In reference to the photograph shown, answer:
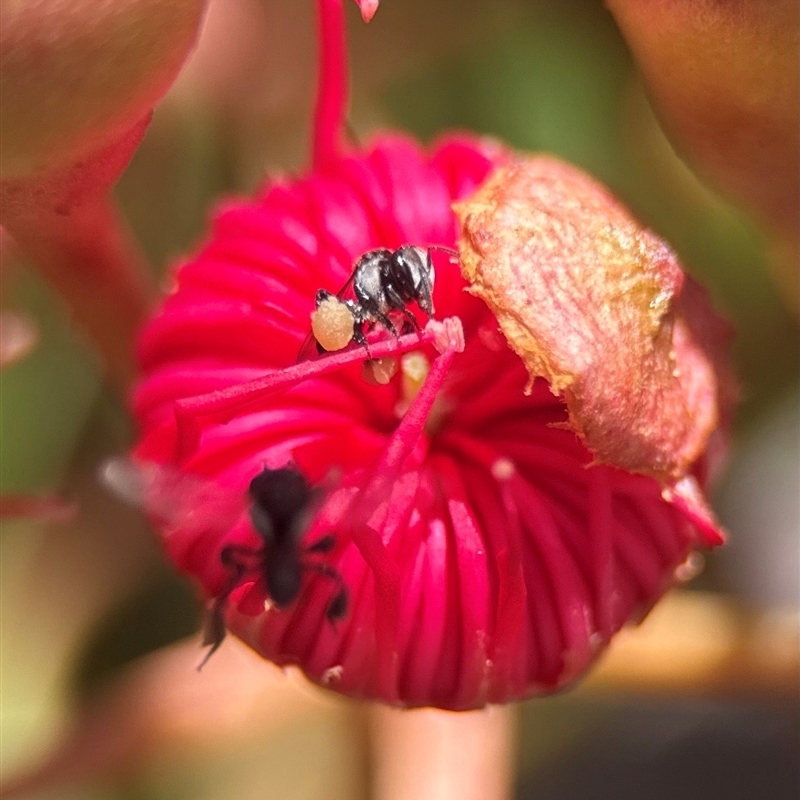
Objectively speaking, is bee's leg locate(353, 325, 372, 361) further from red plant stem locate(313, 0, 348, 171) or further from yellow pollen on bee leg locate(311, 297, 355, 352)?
red plant stem locate(313, 0, 348, 171)

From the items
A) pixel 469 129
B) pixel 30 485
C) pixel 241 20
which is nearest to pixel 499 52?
pixel 469 129

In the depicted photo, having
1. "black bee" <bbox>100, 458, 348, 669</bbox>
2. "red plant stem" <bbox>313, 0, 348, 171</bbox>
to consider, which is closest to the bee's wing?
"black bee" <bbox>100, 458, 348, 669</bbox>

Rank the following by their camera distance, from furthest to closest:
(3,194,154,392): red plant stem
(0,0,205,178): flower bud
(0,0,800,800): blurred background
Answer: (0,0,800,800): blurred background, (3,194,154,392): red plant stem, (0,0,205,178): flower bud

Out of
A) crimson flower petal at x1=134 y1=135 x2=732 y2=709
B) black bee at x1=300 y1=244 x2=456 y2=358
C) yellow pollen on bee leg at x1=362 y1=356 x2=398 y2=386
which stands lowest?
crimson flower petal at x1=134 y1=135 x2=732 y2=709

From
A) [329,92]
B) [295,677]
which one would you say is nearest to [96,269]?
[329,92]

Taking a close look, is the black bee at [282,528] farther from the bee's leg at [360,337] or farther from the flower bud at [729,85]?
the flower bud at [729,85]

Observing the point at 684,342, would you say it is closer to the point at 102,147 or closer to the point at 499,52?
the point at 102,147

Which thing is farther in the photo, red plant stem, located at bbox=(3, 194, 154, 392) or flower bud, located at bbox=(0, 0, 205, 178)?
red plant stem, located at bbox=(3, 194, 154, 392)

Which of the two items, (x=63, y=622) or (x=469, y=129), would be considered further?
(x=469, y=129)
